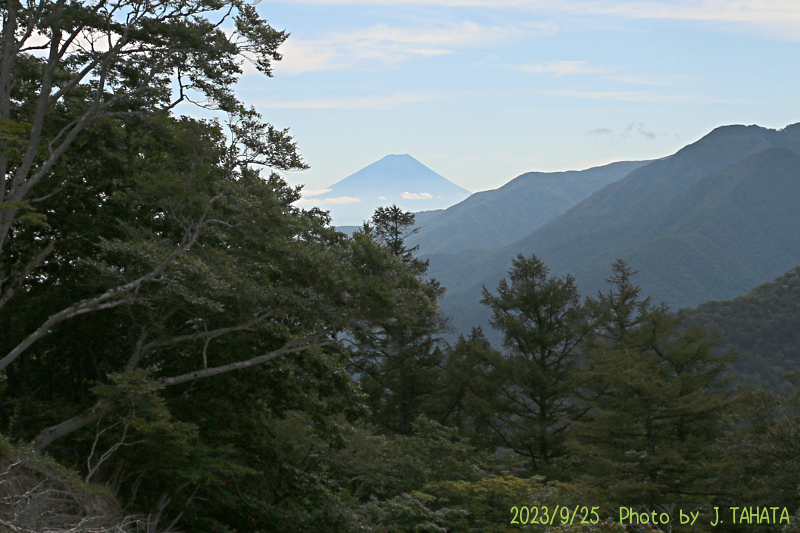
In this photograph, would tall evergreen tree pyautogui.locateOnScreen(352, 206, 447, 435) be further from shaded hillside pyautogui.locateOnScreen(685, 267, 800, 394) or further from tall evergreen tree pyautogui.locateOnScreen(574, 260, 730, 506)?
shaded hillside pyautogui.locateOnScreen(685, 267, 800, 394)

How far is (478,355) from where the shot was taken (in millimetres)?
29672

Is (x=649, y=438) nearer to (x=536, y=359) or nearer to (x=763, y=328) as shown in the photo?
(x=536, y=359)

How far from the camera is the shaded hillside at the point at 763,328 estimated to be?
216 feet

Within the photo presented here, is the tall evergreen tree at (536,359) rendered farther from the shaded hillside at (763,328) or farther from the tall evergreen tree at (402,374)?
the shaded hillside at (763,328)

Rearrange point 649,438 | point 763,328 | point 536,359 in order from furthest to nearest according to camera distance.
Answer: point 763,328 < point 536,359 < point 649,438

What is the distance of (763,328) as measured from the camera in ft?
243

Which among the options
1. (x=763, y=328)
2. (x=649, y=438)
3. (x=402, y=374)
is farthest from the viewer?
(x=763, y=328)

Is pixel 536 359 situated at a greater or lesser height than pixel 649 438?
greater

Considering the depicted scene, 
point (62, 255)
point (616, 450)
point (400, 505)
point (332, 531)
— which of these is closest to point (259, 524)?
point (332, 531)

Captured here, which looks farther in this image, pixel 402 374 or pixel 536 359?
pixel 402 374

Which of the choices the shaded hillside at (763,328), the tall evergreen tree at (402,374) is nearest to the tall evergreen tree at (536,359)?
the tall evergreen tree at (402,374)

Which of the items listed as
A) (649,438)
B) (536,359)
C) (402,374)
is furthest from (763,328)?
(649,438)

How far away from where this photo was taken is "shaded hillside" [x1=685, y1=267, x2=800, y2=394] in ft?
216

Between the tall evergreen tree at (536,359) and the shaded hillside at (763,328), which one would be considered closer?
the tall evergreen tree at (536,359)
